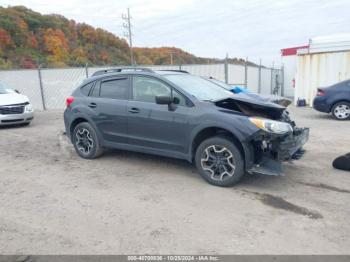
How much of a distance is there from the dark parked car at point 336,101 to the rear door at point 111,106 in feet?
26.6

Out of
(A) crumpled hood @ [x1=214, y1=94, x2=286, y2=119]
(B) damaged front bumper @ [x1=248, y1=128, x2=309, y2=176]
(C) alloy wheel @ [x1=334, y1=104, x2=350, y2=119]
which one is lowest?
(C) alloy wheel @ [x1=334, y1=104, x2=350, y2=119]

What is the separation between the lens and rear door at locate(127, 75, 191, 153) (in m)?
5.24

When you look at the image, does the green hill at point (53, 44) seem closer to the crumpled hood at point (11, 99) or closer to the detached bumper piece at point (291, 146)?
the crumpled hood at point (11, 99)

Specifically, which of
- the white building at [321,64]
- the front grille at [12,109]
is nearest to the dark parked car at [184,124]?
the front grille at [12,109]

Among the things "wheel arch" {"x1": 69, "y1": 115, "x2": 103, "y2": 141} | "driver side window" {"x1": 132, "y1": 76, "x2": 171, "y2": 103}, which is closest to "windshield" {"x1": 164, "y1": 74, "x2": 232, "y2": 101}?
"driver side window" {"x1": 132, "y1": 76, "x2": 171, "y2": 103}

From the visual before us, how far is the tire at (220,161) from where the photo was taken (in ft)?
15.6

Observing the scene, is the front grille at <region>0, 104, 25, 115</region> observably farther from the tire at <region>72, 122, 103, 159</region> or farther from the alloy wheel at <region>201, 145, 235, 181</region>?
the alloy wheel at <region>201, 145, 235, 181</region>

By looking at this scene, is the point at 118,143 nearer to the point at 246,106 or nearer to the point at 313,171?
the point at 246,106

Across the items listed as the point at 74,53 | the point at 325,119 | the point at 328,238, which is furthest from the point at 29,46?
the point at 328,238

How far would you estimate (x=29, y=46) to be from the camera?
35125 mm

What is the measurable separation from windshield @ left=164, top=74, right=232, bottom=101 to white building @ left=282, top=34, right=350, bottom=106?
10.8 meters

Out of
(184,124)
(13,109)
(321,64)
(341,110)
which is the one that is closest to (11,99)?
(13,109)

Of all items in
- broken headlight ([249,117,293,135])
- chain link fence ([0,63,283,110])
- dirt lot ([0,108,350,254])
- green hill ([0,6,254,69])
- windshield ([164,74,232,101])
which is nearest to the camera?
dirt lot ([0,108,350,254])

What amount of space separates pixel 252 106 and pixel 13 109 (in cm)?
845
